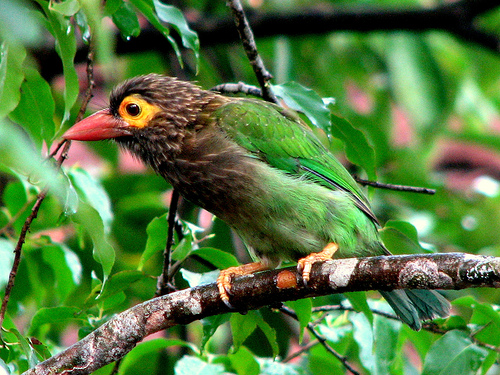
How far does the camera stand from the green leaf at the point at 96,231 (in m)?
2.07

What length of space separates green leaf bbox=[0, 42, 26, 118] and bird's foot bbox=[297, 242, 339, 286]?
47.5 inches

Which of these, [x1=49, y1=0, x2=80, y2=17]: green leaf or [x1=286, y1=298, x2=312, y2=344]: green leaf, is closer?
[x1=49, y1=0, x2=80, y2=17]: green leaf

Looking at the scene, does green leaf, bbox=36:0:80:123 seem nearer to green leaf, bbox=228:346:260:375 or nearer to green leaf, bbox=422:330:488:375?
green leaf, bbox=228:346:260:375

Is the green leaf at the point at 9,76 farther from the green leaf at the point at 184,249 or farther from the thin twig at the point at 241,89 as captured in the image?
the thin twig at the point at 241,89

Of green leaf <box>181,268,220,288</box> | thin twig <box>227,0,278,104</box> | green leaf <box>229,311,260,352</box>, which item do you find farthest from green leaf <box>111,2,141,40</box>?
green leaf <box>229,311,260,352</box>

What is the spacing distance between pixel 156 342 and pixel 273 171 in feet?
3.08

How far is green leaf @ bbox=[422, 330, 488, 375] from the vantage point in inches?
94.3

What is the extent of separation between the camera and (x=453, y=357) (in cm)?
241

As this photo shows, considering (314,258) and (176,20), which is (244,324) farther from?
(176,20)

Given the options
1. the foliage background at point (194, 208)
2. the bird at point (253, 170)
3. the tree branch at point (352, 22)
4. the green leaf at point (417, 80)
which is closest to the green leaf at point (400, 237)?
the foliage background at point (194, 208)

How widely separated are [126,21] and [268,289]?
1.25 meters

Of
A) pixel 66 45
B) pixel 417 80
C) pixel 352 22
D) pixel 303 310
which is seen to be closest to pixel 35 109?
pixel 66 45

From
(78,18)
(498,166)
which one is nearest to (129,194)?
(78,18)

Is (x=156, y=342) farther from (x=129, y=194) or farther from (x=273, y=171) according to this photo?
(x=129, y=194)
